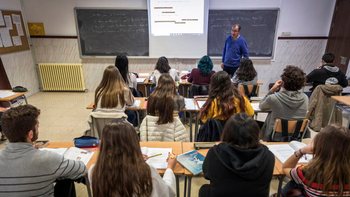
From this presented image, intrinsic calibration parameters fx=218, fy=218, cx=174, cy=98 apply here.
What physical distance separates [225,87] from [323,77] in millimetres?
2512

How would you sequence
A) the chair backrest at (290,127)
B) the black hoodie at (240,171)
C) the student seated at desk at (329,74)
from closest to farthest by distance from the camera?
the black hoodie at (240,171) < the chair backrest at (290,127) < the student seated at desk at (329,74)

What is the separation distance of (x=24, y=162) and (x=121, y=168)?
632 mm

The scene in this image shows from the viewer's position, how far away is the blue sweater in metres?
4.74

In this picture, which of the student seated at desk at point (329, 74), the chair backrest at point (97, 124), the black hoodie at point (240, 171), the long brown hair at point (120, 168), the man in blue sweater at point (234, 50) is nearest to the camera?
the long brown hair at point (120, 168)

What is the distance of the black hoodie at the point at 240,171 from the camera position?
1.30 metres

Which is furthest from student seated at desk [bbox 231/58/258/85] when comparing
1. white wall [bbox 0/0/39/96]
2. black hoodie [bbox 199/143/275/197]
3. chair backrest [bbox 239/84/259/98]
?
white wall [bbox 0/0/39/96]

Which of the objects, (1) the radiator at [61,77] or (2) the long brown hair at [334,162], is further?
(1) the radiator at [61,77]

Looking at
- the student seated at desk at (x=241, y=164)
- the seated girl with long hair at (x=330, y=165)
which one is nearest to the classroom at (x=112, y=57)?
the student seated at desk at (x=241, y=164)

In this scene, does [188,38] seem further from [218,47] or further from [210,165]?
[210,165]

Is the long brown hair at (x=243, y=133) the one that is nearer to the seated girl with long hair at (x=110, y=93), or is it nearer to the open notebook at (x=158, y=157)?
the open notebook at (x=158, y=157)

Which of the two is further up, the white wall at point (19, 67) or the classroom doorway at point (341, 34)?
the classroom doorway at point (341, 34)

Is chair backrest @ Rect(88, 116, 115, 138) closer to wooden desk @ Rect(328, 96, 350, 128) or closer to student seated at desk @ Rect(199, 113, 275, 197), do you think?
student seated at desk @ Rect(199, 113, 275, 197)

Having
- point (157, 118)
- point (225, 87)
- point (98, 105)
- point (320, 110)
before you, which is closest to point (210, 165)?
point (157, 118)

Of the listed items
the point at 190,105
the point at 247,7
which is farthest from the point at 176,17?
the point at 190,105
